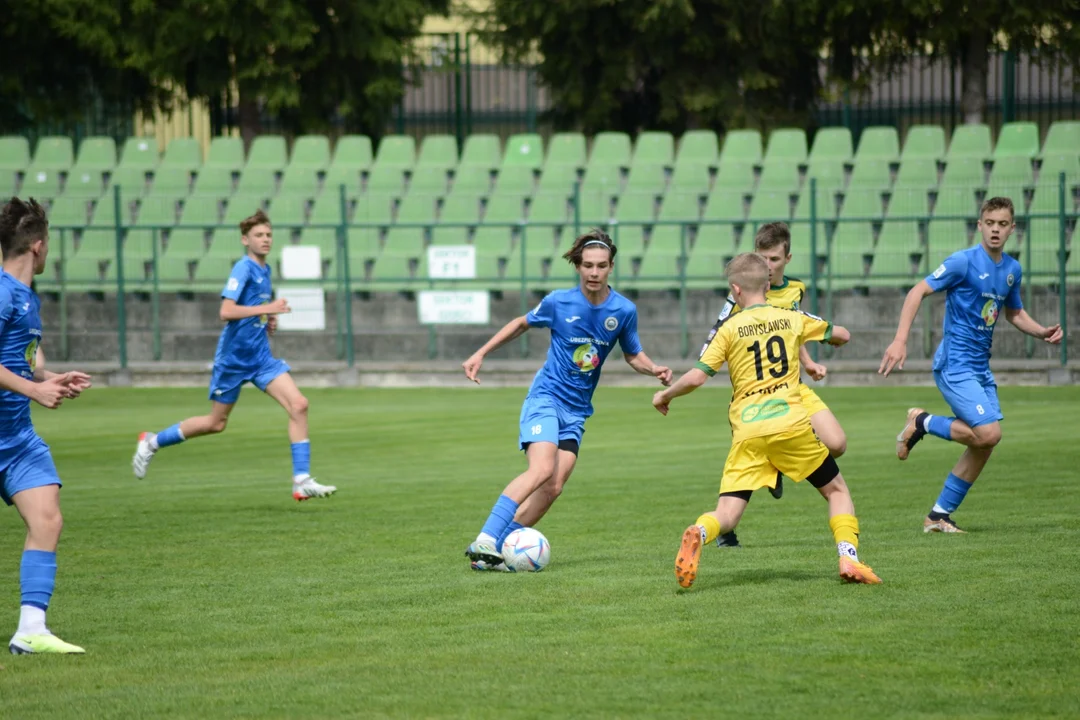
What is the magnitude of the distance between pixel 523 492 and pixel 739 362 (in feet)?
4.55

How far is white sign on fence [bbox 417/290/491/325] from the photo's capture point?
22859mm

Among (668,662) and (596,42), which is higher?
(596,42)

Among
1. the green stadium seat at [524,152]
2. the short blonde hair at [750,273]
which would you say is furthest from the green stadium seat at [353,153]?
the short blonde hair at [750,273]

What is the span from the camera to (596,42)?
2708 cm

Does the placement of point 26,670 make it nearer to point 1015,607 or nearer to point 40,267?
point 40,267

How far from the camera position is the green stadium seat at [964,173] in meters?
23.1

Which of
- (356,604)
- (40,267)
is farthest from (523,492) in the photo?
(40,267)

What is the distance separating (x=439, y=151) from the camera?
26.5 m

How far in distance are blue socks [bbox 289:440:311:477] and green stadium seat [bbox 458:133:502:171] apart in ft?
48.6

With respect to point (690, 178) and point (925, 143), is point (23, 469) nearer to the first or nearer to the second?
point (690, 178)

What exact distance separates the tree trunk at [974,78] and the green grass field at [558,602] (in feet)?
43.4

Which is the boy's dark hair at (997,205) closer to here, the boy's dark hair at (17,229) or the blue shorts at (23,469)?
the boy's dark hair at (17,229)

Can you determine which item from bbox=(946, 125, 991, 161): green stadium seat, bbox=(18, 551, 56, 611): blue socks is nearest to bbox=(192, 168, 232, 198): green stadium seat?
bbox=(946, 125, 991, 161): green stadium seat

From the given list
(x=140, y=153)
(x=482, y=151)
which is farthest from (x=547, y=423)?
(x=140, y=153)
